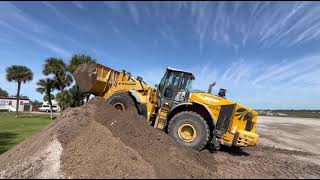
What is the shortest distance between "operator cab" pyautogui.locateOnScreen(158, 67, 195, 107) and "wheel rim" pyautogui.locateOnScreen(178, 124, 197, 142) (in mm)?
1208

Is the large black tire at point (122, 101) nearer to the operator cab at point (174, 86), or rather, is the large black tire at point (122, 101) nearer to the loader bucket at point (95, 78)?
the loader bucket at point (95, 78)

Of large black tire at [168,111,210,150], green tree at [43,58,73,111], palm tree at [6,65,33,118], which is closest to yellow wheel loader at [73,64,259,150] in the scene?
large black tire at [168,111,210,150]

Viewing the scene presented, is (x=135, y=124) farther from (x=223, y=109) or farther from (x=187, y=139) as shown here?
(x=223, y=109)

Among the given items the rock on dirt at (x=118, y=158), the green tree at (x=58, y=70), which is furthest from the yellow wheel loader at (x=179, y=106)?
the green tree at (x=58, y=70)

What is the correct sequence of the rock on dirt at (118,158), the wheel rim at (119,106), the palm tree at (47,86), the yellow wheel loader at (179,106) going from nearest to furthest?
the rock on dirt at (118,158) → the yellow wheel loader at (179,106) → the wheel rim at (119,106) → the palm tree at (47,86)

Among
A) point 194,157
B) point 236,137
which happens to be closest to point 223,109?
point 236,137

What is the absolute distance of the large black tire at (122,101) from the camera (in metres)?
14.6

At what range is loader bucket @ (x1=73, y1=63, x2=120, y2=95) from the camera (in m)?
15.1

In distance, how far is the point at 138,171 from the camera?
863cm

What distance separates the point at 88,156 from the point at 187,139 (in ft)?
15.4

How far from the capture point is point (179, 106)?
1363 centimetres

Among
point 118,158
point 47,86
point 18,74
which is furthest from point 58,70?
point 118,158

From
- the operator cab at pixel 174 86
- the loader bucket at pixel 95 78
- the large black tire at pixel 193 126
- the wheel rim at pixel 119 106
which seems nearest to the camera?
the large black tire at pixel 193 126

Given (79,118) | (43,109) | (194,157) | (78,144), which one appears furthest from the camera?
(43,109)
